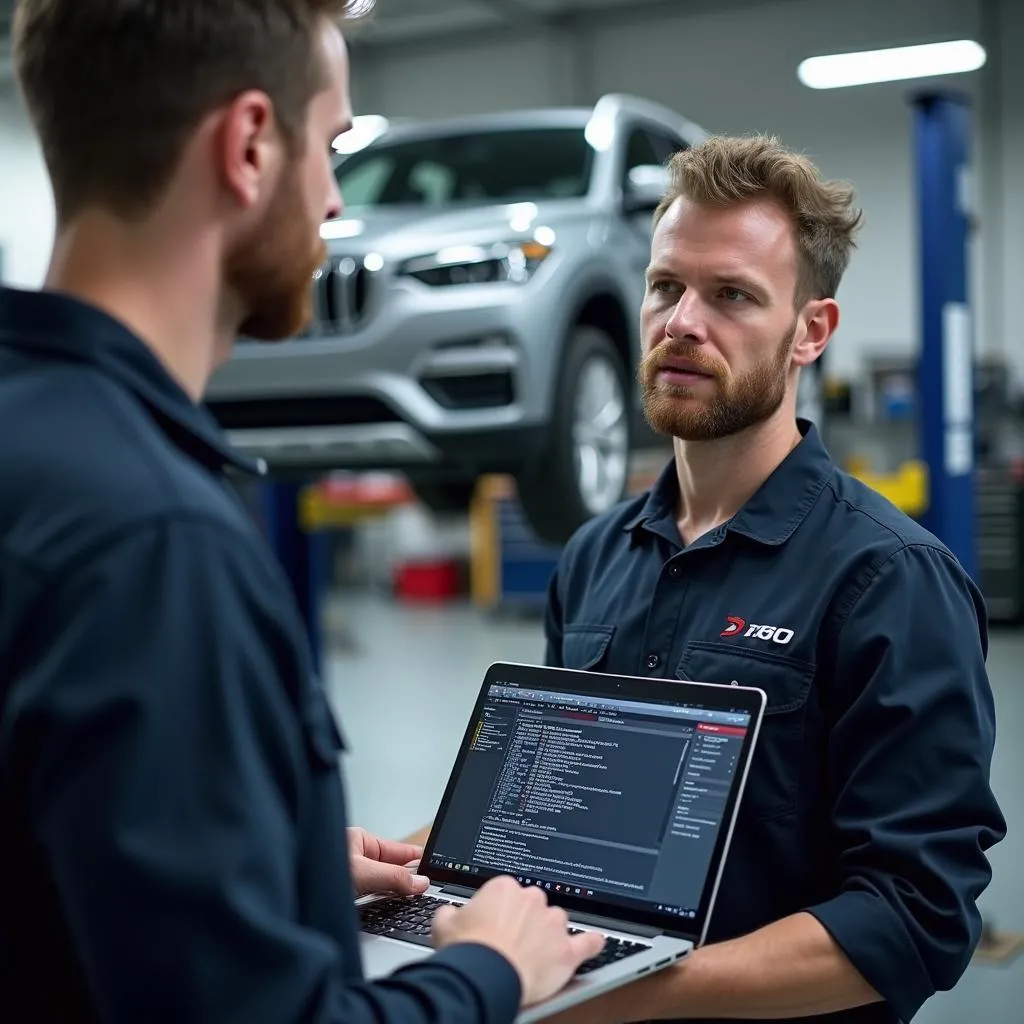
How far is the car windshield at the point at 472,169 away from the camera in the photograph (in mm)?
4781

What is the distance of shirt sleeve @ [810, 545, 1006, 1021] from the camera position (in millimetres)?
1319

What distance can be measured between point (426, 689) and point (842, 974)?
596cm

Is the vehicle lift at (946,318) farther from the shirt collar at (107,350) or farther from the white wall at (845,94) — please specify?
the white wall at (845,94)

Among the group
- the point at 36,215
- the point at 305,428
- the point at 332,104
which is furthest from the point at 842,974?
the point at 36,215

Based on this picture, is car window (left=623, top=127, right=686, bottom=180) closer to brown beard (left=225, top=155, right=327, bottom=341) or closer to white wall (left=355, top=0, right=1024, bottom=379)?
brown beard (left=225, top=155, right=327, bottom=341)

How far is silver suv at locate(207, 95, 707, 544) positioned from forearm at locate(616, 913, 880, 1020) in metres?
2.65

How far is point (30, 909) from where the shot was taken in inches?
30.4

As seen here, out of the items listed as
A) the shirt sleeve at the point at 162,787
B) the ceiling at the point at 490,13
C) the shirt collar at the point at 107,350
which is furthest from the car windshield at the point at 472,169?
the ceiling at the point at 490,13

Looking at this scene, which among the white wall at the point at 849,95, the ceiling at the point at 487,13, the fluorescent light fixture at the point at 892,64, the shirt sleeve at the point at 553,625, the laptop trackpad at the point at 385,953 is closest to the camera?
the laptop trackpad at the point at 385,953

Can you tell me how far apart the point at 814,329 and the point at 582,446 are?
244cm

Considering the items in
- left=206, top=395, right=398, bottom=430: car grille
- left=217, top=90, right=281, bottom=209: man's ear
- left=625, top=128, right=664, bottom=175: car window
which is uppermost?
left=625, top=128, right=664, bottom=175: car window

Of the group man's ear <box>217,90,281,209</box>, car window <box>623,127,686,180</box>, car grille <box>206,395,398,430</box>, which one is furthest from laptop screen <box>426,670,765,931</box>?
car window <box>623,127,686,180</box>

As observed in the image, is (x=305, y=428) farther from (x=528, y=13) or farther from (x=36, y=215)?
(x=528, y=13)

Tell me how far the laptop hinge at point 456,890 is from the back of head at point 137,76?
78cm
